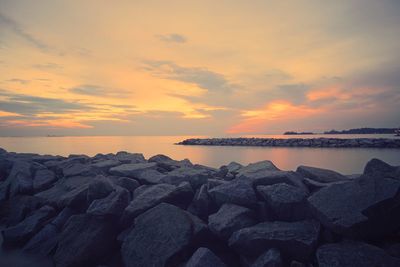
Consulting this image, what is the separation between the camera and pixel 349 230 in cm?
282

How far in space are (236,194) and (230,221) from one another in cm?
54

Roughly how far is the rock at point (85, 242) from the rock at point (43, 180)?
2.77 m

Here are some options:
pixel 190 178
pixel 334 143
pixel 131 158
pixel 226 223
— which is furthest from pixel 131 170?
pixel 334 143

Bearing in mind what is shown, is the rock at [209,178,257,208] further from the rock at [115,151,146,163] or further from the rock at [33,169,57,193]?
the rock at [33,169,57,193]

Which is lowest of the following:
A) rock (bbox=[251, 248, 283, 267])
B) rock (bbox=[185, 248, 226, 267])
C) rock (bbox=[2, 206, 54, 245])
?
rock (bbox=[2, 206, 54, 245])

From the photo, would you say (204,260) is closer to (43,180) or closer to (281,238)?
(281,238)

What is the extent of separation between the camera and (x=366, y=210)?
2.80m

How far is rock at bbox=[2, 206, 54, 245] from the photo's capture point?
A: 460cm

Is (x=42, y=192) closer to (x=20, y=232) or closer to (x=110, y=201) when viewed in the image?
(x=20, y=232)

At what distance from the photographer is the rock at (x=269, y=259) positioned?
9.28 feet

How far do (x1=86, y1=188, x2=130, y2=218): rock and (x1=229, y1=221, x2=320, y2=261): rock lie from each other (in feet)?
6.18

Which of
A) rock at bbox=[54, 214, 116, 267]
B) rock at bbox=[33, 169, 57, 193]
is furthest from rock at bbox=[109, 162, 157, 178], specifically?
rock at bbox=[54, 214, 116, 267]

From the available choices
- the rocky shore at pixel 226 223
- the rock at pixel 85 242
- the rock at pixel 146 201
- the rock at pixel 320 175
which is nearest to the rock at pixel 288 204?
the rocky shore at pixel 226 223

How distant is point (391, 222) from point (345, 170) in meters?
8.13
